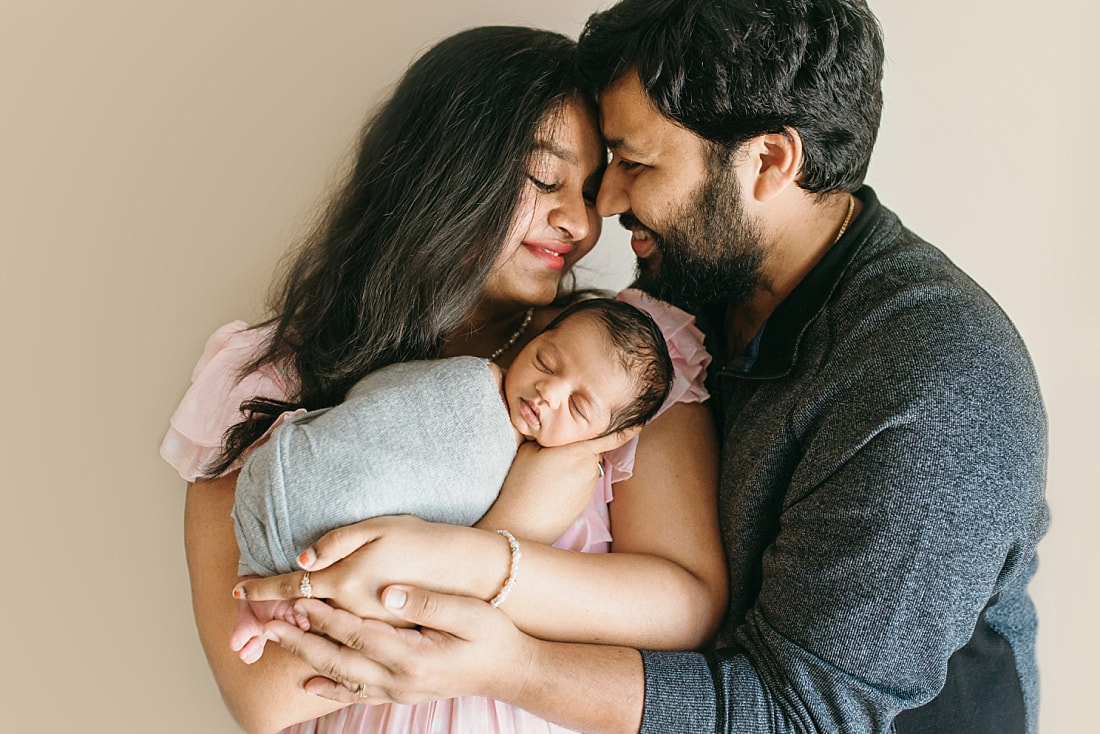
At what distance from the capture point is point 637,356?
1482 mm

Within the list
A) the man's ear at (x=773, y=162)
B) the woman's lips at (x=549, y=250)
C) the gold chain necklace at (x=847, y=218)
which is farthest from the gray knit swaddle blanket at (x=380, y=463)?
the gold chain necklace at (x=847, y=218)

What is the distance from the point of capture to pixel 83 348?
77.7 inches

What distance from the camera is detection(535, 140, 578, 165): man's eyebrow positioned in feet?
5.42

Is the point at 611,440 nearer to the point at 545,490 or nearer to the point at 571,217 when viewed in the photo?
the point at 545,490

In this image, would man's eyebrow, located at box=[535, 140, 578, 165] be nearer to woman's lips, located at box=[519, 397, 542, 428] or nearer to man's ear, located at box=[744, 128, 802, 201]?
man's ear, located at box=[744, 128, 802, 201]

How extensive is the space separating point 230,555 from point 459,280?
0.63 m

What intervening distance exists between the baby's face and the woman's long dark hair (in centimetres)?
28

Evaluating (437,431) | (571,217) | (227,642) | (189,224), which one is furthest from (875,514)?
(189,224)

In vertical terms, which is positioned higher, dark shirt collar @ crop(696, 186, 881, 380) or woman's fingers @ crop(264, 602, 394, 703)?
dark shirt collar @ crop(696, 186, 881, 380)

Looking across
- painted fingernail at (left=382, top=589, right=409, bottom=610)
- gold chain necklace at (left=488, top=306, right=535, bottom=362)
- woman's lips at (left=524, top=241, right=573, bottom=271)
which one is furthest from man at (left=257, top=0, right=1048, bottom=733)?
gold chain necklace at (left=488, top=306, right=535, bottom=362)

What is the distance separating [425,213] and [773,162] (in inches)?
25.2

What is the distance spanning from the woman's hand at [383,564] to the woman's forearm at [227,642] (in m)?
0.17

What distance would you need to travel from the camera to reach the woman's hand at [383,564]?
1.25 m

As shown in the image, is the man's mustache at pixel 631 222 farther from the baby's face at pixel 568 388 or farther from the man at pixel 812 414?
the baby's face at pixel 568 388
